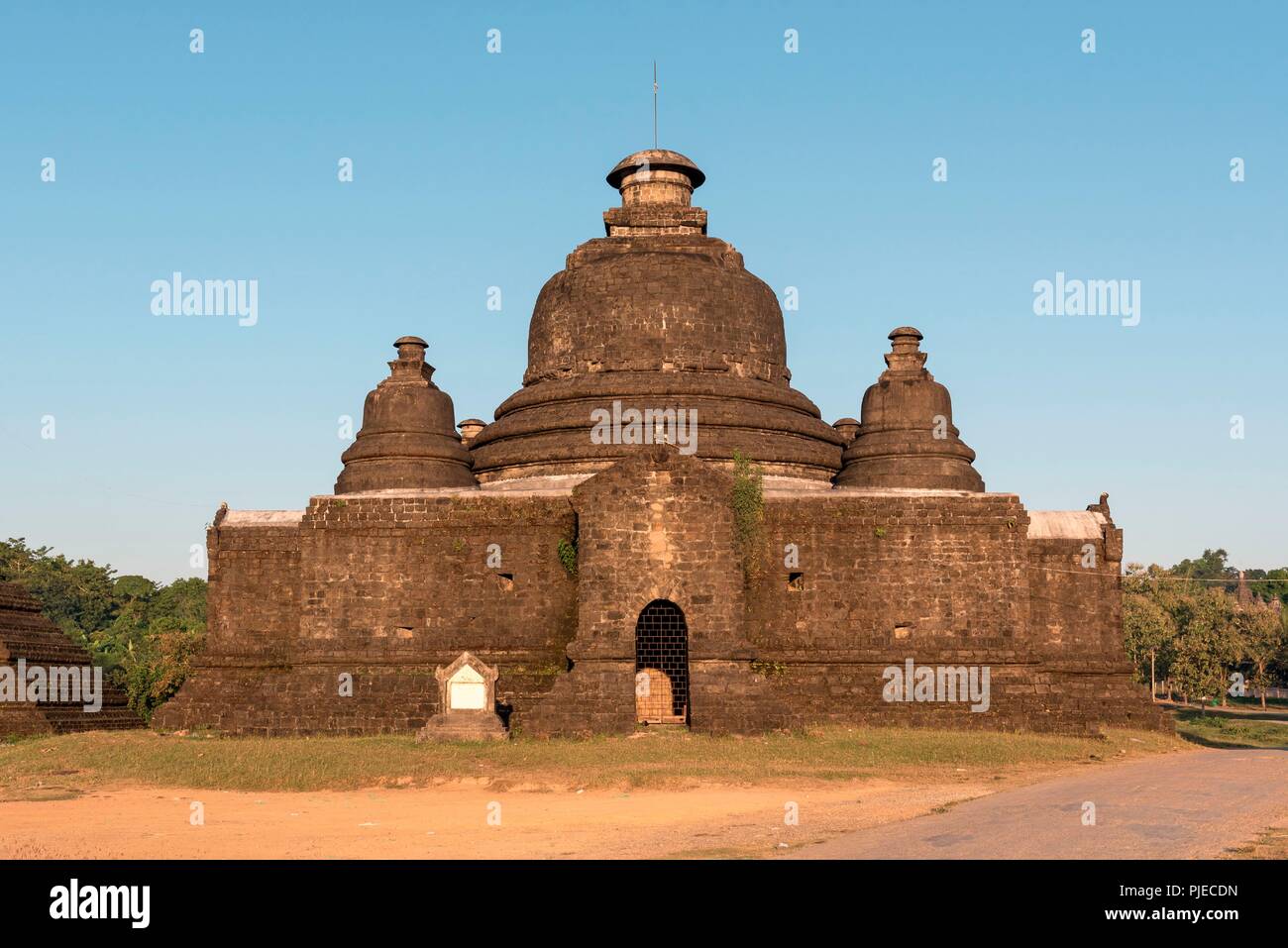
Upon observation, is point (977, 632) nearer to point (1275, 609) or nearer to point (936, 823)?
point (936, 823)

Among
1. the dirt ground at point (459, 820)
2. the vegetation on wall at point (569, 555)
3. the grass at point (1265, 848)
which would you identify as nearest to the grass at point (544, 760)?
the dirt ground at point (459, 820)

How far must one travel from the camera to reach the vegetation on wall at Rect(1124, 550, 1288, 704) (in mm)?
49031

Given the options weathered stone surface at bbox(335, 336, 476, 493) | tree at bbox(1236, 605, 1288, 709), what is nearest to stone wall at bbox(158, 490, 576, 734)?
weathered stone surface at bbox(335, 336, 476, 493)

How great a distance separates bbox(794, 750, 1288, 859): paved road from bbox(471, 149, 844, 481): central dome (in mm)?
12925

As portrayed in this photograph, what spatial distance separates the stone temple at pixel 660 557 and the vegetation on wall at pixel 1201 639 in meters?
21.5

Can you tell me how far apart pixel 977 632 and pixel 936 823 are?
12.5 m

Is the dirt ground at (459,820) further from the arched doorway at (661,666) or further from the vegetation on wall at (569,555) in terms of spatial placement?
the vegetation on wall at (569,555)

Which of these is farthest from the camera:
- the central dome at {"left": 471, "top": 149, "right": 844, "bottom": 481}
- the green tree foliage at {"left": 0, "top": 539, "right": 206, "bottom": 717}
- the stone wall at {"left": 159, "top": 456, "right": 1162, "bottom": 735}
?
the green tree foliage at {"left": 0, "top": 539, "right": 206, "bottom": 717}

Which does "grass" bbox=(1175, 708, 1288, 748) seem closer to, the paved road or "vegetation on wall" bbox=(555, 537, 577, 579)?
the paved road

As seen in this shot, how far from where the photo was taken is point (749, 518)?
26016 millimetres

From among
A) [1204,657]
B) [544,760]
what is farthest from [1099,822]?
[1204,657]

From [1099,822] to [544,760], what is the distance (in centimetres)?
903

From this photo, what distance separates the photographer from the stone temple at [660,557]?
78.8ft
